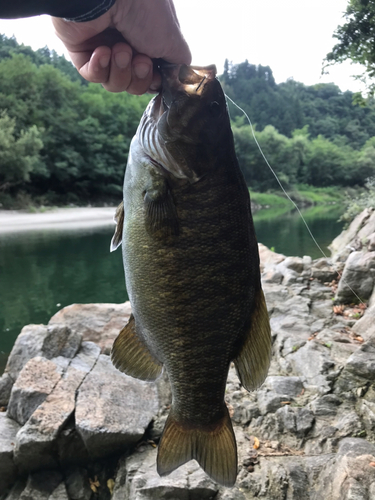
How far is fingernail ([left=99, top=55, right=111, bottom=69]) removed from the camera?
62.5 inches

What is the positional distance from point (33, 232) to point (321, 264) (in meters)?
18.2

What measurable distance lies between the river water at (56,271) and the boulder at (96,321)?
152 cm

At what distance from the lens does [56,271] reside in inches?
543

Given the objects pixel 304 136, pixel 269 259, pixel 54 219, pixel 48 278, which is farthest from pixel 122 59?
pixel 304 136

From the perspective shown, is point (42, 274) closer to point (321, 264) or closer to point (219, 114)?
point (321, 264)

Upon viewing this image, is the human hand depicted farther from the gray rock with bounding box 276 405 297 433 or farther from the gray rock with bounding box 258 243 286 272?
the gray rock with bounding box 258 243 286 272

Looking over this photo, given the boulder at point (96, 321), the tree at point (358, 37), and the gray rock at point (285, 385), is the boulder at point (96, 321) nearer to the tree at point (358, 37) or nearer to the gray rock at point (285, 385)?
the gray rock at point (285, 385)

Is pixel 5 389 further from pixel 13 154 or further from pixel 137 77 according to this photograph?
pixel 13 154

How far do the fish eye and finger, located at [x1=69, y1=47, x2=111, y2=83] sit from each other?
0.48m

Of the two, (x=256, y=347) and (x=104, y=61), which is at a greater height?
(x=104, y=61)

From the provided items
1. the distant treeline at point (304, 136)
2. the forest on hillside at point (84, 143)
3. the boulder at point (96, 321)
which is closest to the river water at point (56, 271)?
the boulder at point (96, 321)

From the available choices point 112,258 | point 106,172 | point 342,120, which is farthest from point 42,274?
point 342,120

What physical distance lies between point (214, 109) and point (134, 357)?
1.11m

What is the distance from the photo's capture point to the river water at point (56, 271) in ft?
31.8
